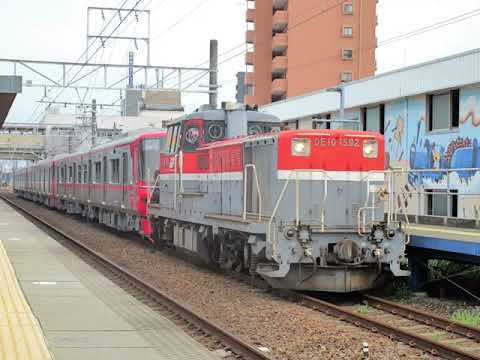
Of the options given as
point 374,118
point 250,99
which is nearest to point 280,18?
point 250,99

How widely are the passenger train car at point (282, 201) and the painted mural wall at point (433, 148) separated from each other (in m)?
6.09

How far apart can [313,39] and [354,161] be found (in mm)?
54368

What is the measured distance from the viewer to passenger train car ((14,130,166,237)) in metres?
21.7

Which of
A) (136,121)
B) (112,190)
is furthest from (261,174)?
(136,121)

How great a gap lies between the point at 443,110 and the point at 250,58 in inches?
2001

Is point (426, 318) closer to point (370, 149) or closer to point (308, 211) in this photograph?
point (308, 211)

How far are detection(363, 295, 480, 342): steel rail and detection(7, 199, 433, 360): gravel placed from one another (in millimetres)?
1065

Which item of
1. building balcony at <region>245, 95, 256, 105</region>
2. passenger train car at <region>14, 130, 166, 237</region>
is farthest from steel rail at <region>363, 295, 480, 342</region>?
building balcony at <region>245, 95, 256, 105</region>

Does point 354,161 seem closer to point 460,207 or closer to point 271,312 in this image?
point 271,312

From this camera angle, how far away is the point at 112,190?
26203 millimetres

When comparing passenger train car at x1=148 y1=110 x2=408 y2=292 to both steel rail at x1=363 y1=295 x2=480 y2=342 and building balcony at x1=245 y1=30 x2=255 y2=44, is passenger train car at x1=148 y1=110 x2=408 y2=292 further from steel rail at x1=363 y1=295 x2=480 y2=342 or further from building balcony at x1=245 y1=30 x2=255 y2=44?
building balcony at x1=245 y1=30 x2=255 y2=44

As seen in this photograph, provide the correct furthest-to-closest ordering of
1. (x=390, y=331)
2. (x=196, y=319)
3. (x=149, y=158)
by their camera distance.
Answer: (x=149, y=158) → (x=196, y=319) → (x=390, y=331)

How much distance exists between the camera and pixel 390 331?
9.44 meters

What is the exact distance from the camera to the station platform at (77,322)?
7922 millimetres
